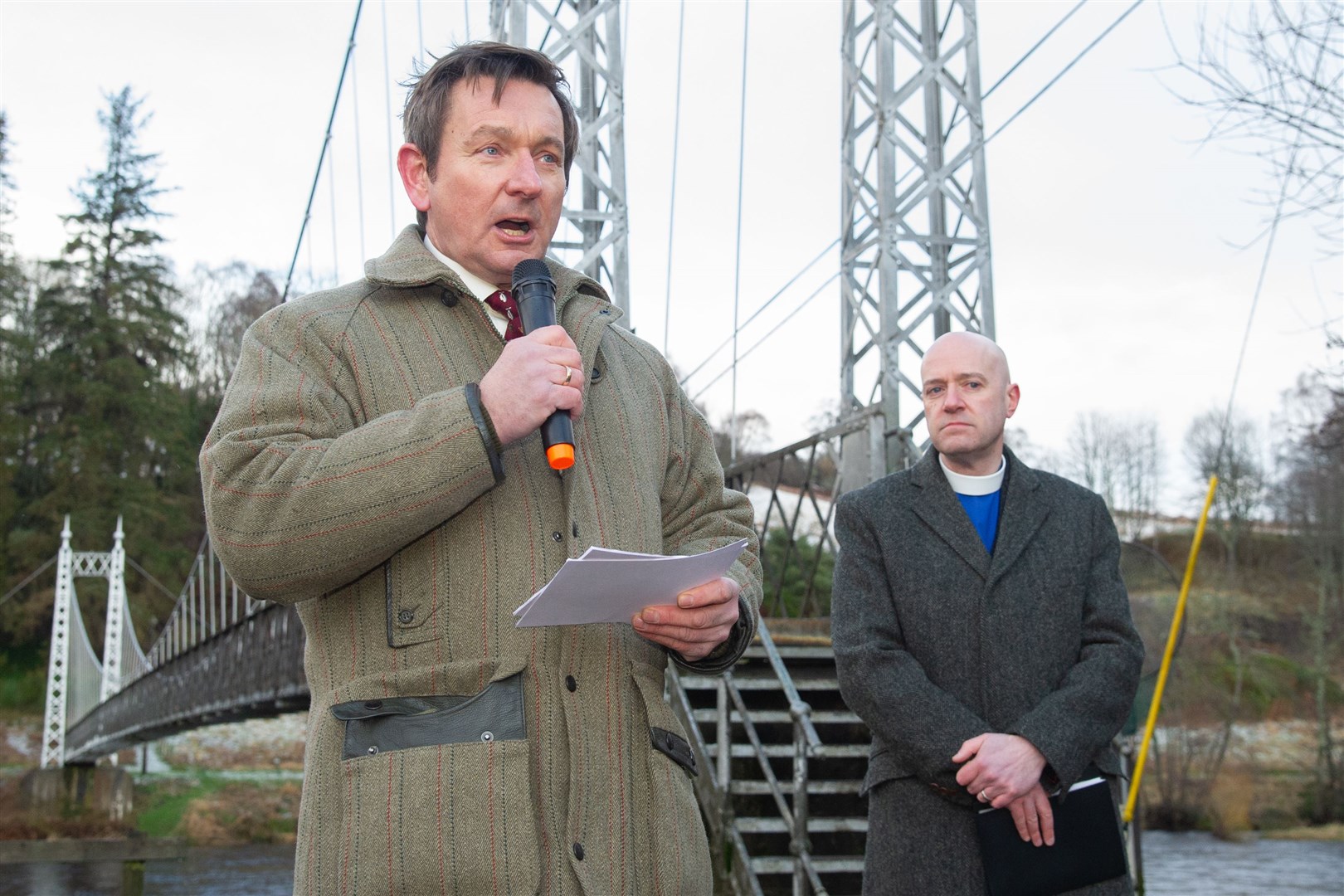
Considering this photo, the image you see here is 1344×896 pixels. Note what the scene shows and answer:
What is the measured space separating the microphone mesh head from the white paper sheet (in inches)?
14.7

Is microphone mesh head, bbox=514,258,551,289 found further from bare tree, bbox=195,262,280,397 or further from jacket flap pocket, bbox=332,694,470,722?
bare tree, bbox=195,262,280,397

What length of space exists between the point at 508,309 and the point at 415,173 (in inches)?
9.3

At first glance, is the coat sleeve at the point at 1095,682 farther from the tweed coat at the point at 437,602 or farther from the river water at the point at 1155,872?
the river water at the point at 1155,872

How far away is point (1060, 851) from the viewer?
2271 millimetres

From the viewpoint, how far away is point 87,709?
26.8m

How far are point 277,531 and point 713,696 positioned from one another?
4.49 m

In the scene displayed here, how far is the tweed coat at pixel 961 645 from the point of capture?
2307mm

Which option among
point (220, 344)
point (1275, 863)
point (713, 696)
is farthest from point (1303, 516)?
point (220, 344)

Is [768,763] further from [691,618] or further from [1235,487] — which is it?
[1235,487]

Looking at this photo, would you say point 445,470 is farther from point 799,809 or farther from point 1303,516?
point 1303,516

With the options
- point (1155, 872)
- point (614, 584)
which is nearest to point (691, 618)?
point (614, 584)

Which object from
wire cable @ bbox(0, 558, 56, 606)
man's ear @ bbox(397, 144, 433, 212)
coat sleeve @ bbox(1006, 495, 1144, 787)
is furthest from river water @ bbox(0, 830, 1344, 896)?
man's ear @ bbox(397, 144, 433, 212)

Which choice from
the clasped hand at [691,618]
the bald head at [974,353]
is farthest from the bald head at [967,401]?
the clasped hand at [691,618]

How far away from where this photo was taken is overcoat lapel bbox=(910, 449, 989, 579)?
2.49 m
